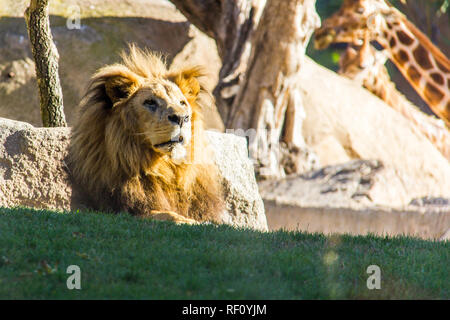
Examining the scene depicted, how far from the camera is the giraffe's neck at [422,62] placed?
50.6 ft

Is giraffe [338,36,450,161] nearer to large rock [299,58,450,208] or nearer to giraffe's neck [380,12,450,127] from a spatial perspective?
large rock [299,58,450,208]

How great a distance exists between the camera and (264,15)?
1400cm

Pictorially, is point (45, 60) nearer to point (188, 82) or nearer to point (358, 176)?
point (188, 82)

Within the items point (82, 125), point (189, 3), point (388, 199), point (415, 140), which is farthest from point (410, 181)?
point (82, 125)

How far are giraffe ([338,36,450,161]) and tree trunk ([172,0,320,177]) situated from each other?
13.8 ft

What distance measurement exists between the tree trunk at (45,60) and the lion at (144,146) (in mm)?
2199

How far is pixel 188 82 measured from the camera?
7.19 meters

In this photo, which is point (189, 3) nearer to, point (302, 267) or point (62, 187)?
point (62, 187)

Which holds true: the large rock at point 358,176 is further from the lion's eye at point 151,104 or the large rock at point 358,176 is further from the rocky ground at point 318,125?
the lion's eye at point 151,104

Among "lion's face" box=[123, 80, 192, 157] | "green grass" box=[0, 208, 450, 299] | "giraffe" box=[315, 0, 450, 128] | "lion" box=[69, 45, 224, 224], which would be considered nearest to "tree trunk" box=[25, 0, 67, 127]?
"lion" box=[69, 45, 224, 224]

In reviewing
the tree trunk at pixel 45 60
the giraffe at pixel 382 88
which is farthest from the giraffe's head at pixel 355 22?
the tree trunk at pixel 45 60

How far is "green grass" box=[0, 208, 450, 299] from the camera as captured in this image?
4461mm

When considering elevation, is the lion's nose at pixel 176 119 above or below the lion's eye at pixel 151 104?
below

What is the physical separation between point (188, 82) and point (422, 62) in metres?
9.66
